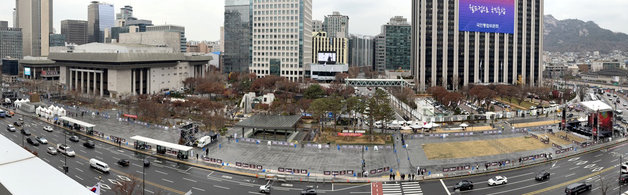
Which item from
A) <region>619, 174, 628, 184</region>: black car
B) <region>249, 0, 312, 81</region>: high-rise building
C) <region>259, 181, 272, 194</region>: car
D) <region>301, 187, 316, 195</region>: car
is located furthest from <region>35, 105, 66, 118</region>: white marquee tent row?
<region>249, 0, 312, 81</region>: high-rise building

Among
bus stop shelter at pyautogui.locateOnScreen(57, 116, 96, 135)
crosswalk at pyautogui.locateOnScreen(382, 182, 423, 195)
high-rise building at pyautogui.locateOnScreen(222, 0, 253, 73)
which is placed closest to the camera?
crosswalk at pyautogui.locateOnScreen(382, 182, 423, 195)

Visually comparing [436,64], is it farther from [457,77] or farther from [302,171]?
[302,171]

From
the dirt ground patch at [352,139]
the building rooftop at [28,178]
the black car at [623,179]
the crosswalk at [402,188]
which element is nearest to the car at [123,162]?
the dirt ground patch at [352,139]

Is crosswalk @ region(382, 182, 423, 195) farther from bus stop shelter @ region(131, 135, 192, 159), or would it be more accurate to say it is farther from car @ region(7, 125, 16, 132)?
car @ region(7, 125, 16, 132)

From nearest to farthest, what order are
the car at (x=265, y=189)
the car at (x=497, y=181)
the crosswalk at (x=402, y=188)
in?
1. the car at (x=265, y=189)
2. the crosswalk at (x=402, y=188)
3. the car at (x=497, y=181)

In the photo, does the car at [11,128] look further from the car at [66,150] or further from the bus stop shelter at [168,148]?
the bus stop shelter at [168,148]

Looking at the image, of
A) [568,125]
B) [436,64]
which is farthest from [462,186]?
[436,64]
